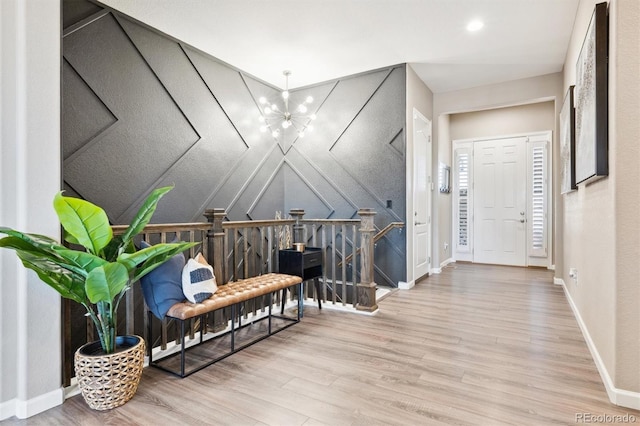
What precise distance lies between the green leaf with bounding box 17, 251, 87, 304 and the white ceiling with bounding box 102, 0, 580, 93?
265 centimetres

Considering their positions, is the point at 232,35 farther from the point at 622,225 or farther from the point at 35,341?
the point at 622,225

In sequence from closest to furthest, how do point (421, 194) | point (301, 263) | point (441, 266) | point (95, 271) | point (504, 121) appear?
point (95, 271)
point (301, 263)
point (421, 194)
point (441, 266)
point (504, 121)

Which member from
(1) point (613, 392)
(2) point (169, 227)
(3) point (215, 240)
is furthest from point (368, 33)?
(1) point (613, 392)

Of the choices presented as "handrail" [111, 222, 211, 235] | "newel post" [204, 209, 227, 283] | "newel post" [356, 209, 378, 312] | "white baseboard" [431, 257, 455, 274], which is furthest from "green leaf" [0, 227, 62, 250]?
"white baseboard" [431, 257, 455, 274]

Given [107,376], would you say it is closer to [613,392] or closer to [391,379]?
[391,379]

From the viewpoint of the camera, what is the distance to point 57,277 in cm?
188

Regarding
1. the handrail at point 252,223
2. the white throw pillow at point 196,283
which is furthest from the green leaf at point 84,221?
the handrail at point 252,223

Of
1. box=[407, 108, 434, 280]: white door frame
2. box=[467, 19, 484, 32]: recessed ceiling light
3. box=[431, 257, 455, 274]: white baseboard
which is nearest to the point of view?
box=[467, 19, 484, 32]: recessed ceiling light

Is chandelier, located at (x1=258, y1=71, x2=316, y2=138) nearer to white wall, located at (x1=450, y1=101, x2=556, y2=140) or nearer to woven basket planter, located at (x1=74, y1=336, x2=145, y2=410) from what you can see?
white wall, located at (x1=450, y1=101, x2=556, y2=140)

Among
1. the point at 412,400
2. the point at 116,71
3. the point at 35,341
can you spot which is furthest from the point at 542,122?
the point at 35,341

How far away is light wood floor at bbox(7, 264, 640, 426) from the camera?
189 cm

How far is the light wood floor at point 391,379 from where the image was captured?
1.89m

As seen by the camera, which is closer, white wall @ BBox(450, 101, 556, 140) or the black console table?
the black console table

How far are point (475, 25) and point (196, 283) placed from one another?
12.6 ft
